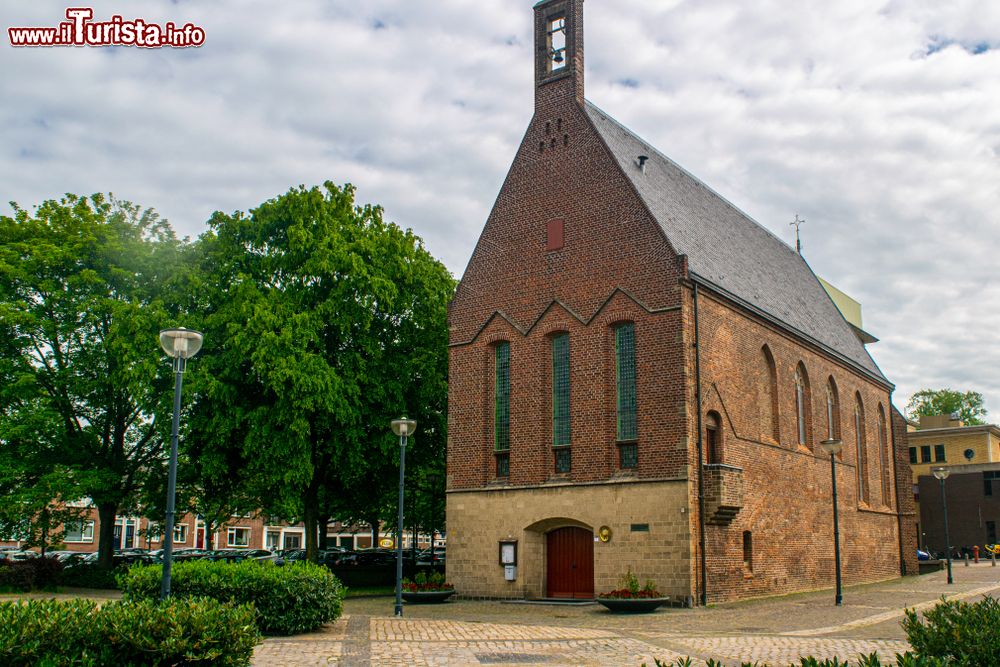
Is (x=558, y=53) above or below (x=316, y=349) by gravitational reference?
above

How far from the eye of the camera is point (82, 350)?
31297 millimetres

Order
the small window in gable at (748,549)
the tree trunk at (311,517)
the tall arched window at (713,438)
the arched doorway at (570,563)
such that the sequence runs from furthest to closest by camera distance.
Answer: the tree trunk at (311,517) → the small window in gable at (748,549) → the arched doorway at (570,563) → the tall arched window at (713,438)

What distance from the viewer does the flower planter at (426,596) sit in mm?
26156

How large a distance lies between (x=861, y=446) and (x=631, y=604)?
22.2 metres

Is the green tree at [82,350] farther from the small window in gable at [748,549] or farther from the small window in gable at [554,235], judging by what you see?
the small window in gable at [748,549]

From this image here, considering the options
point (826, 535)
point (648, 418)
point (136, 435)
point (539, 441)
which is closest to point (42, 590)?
point (136, 435)

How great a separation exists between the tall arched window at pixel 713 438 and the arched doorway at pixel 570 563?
424 cm

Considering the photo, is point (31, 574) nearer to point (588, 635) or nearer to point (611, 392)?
point (611, 392)

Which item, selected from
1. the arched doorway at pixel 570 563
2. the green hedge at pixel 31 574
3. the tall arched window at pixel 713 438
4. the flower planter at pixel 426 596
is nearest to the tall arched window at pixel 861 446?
the tall arched window at pixel 713 438

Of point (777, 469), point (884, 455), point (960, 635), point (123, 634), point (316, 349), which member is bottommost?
point (123, 634)

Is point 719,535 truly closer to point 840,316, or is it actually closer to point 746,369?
point 746,369

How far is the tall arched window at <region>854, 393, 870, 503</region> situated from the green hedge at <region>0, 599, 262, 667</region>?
34702mm

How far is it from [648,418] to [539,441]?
12.4 feet

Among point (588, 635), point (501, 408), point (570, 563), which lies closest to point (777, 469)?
point (570, 563)
